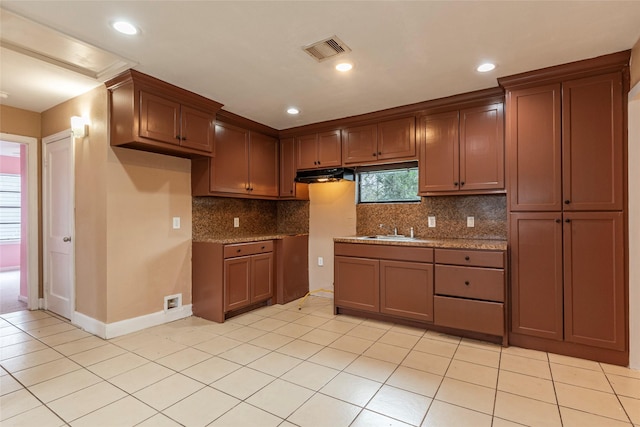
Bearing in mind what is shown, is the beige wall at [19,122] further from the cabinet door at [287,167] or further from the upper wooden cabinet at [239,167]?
the cabinet door at [287,167]

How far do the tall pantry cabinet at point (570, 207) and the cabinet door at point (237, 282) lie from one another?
272cm

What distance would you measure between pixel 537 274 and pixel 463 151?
1.34 meters

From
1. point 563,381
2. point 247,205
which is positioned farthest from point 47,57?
point 563,381

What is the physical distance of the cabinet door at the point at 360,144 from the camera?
381cm

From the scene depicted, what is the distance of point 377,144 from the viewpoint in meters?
3.78

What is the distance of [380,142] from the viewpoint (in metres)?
3.76

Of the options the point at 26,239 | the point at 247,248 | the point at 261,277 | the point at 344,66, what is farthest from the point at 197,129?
the point at 26,239

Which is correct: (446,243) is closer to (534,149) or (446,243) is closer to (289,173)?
(534,149)

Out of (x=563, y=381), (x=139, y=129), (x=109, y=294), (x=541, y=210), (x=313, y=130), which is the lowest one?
(x=563, y=381)

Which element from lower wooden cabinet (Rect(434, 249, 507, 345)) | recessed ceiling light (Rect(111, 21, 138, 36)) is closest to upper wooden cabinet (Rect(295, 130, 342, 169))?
lower wooden cabinet (Rect(434, 249, 507, 345))

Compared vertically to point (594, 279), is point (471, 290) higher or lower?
lower

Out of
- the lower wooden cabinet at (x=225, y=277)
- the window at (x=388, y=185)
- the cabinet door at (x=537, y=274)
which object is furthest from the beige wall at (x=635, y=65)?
the lower wooden cabinet at (x=225, y=277)

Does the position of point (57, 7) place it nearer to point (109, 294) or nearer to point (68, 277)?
point (109, 294)

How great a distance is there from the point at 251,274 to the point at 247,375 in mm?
1566
